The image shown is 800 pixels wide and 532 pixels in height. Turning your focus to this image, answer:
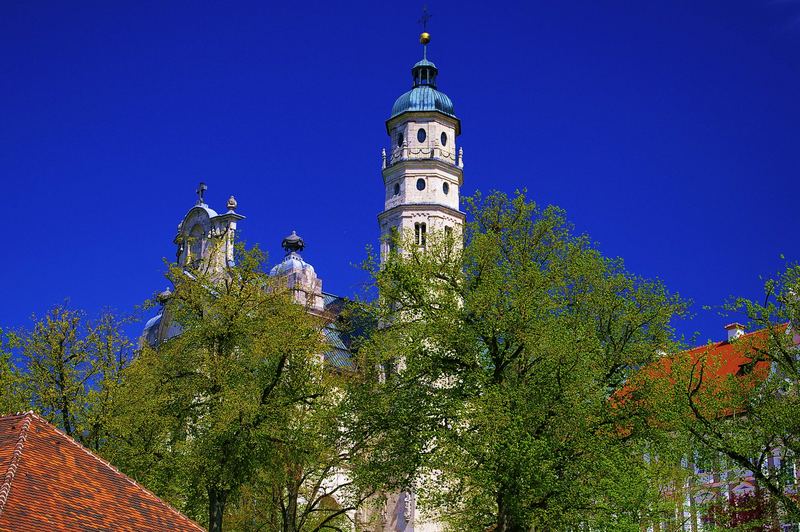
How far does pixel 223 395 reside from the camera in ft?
128

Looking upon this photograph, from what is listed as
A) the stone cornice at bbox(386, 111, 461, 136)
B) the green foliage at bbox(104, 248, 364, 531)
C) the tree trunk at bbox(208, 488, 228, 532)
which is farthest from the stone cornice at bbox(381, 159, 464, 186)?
the tree trunk at bbox(208, 488, 228, 532)

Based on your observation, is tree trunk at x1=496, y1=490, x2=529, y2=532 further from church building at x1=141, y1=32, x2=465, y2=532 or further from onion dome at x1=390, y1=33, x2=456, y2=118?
onion dome at x1=390, y1=33, x2=456, y2=118

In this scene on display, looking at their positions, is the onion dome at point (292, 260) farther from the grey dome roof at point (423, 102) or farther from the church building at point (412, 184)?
the grey dome roof at point (423, 102)

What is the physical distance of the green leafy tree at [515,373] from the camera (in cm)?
3375

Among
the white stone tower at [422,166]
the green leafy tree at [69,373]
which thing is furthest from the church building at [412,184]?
the green leafy tree at [69,373]

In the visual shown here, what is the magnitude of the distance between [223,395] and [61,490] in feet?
55.6

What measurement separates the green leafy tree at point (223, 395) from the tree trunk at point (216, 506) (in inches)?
1.7

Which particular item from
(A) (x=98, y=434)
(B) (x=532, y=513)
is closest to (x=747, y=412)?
(B) (x=532, y=513)

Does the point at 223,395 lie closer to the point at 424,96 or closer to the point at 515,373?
the point at 515,373

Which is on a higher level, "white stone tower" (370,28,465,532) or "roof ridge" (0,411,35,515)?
"white stone tower" (370,28,465,532)

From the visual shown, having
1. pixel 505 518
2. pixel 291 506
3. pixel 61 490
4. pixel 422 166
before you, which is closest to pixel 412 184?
pixel 422 166

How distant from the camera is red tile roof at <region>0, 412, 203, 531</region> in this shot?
20.6 meters

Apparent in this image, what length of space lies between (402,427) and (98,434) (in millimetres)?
11820

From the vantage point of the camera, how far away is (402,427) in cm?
3650
